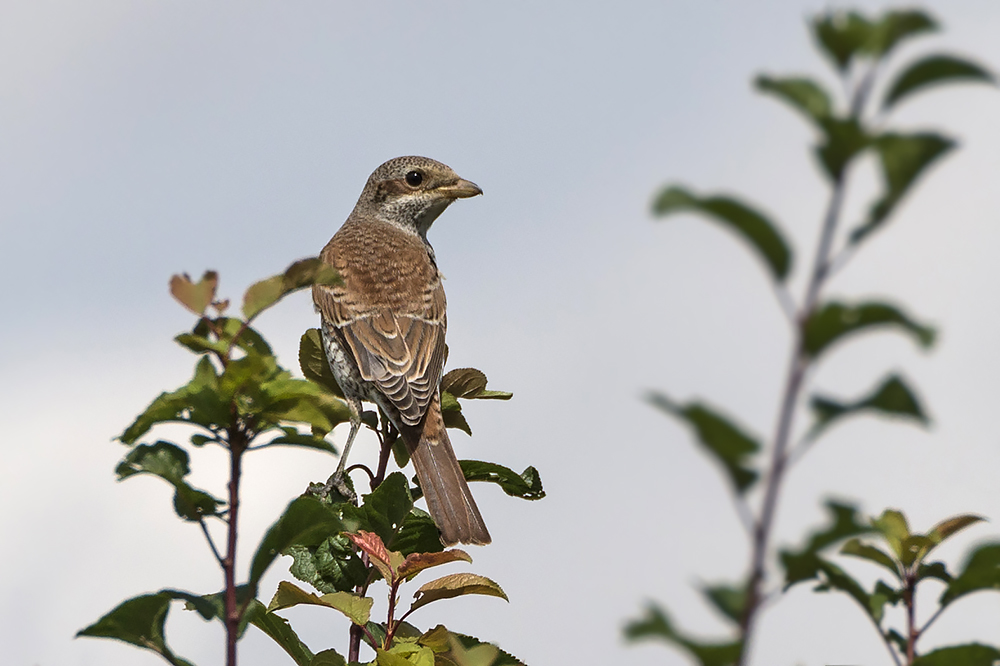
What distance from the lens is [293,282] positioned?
247cm

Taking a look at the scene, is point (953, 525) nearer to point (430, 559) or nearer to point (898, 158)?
point (430, 559)

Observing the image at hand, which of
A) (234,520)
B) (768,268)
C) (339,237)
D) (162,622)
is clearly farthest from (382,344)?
(768,268)

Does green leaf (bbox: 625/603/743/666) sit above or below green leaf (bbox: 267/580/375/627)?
below

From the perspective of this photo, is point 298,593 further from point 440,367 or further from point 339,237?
point 339,237

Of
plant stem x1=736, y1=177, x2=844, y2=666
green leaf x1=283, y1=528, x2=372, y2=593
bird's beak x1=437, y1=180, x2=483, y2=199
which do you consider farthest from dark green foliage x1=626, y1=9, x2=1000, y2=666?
bird's beak x1=437, y1=180, x2=483, y2=199

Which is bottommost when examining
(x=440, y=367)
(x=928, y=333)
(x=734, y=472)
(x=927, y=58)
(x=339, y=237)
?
(x=734, y=472)

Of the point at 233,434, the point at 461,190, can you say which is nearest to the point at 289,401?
the point at 233,434

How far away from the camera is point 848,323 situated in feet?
3.38

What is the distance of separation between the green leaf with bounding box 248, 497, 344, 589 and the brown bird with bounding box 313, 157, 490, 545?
2.08 meters

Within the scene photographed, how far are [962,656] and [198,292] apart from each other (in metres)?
1.71

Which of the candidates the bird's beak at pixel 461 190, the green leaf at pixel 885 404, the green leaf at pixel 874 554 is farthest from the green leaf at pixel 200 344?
the bird's beak at pixel 461 190

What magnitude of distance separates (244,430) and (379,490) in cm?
98

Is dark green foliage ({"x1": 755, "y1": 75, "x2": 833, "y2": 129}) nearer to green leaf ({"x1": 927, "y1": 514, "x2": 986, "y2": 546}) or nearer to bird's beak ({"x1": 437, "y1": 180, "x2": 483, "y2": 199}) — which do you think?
green leaf ({"x1": 927, "y1": 514, "x2": 986, "y2": 546})

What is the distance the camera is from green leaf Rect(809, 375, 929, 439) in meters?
1.09
